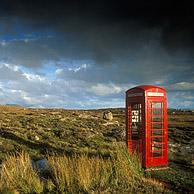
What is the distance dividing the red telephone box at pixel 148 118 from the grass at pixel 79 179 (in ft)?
8.15

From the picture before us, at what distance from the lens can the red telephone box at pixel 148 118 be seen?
11.6m

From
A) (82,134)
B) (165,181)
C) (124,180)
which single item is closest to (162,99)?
(165,181)

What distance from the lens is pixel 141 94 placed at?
1166 cm

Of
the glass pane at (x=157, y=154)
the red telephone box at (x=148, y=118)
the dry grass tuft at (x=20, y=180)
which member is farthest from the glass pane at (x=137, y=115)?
the dry grass tuft at (x=20, y=180)

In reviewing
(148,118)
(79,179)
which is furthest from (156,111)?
(79,179)

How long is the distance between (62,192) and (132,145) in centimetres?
558

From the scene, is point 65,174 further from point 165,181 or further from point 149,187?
point 165,181

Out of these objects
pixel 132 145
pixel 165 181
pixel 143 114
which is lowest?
pixel 165 181

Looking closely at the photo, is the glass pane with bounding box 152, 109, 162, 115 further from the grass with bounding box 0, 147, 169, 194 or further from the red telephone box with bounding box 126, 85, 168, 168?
the grass with bounding box 0, 147, 169, 194

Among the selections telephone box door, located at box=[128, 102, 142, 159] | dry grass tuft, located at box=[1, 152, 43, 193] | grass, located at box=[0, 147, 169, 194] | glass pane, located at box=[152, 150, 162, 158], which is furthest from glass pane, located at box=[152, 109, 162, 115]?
dry grass tuft, located at box=[1, 152, 43, 193]

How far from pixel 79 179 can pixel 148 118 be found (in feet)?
14.1

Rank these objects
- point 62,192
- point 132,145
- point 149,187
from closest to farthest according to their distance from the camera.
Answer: point 62,192 → point 149,187 → point 132,145

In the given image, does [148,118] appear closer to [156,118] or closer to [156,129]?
[156,129]

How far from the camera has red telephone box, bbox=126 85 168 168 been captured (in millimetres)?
11562
